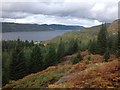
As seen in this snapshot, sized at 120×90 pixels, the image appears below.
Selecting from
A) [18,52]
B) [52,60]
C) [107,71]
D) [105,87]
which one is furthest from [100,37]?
[105,87]

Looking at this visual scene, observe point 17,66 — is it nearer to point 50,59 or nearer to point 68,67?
point 50,59

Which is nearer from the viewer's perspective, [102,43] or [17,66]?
[17,66]

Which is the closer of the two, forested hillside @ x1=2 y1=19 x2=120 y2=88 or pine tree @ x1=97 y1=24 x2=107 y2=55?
forested hillside @ x1=2 y1=19 x2=120 y2=88

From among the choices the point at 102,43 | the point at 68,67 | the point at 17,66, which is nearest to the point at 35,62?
the point at 17,66

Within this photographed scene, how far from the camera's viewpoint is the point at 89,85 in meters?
18.2

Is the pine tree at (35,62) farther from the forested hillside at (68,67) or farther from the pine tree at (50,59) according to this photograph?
the pine tree at (50,59)

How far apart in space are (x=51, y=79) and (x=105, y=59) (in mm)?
14470

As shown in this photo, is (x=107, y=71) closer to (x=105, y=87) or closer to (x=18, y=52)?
(x=105, y=87)

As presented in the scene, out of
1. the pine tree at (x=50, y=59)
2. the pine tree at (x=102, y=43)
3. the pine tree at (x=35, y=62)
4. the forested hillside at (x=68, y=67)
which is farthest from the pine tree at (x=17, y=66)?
the pine tree at (x=102, y=43)

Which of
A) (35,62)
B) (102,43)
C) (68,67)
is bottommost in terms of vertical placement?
(35,62)

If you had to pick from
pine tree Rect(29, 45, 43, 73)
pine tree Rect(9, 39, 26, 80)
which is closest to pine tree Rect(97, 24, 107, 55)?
pine tree Rect(29, 45, 43, 73)

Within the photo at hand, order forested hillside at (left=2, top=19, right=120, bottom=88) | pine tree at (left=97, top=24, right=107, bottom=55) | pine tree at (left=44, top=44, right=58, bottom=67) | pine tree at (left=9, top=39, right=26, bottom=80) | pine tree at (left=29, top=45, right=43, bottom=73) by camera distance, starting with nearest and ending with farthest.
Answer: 1. forested hillside at (left=2, top=19, right=120, bottom=88)
2. pine tree at (left=9, top=39, right=26, bottom=80)
3. pine tree at (left=97, top=24, right=107, bottom=55)
4. pine tree at (left=29, top=45, right=43, bottom=73)
5. pine tree at (left=44, top=44, right=58, bottom=67)

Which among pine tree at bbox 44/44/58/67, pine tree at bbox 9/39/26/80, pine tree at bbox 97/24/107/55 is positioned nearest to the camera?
pine tree at bbox 9/39/26/80

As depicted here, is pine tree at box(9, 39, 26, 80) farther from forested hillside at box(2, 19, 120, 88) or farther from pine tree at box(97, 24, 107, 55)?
pine tree at box(97, 24, 107, 55)
